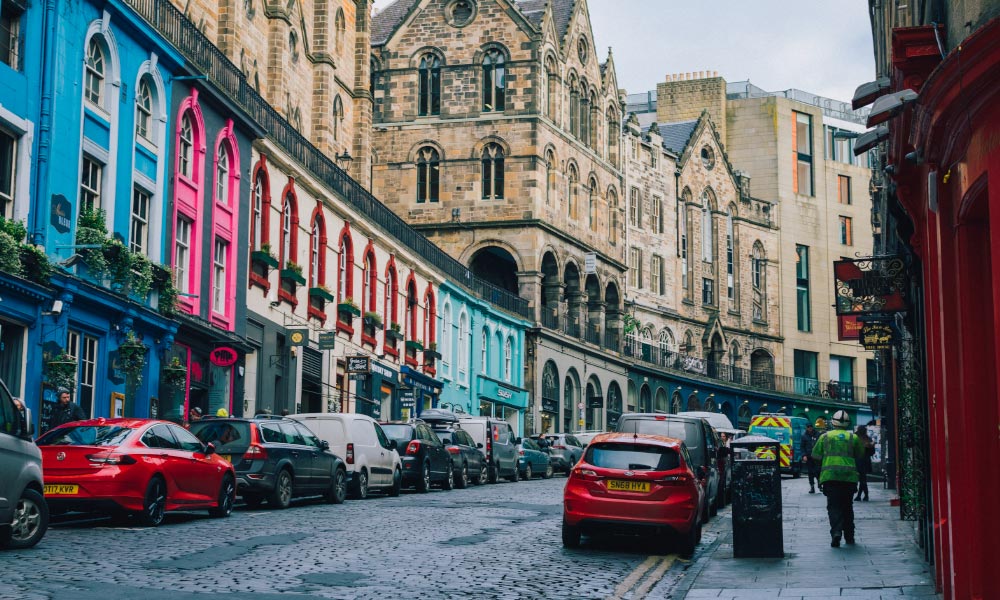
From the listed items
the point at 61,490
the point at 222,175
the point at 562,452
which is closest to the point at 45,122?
the point at 61,490

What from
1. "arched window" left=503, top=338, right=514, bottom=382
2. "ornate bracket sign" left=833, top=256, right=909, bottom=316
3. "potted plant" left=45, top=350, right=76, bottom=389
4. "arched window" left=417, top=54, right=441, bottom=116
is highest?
"arched window" left=417, top=54, right=441, bottom=116

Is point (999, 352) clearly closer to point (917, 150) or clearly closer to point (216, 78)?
point (917, 150)

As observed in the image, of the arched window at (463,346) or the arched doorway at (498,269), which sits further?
the arched doorway at (498,269)

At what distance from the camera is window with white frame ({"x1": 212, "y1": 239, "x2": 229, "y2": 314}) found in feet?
104

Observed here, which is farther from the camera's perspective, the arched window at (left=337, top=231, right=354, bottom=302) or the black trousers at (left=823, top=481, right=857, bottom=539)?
the arched window at (left=337, top=231, right=354, bottom=302)

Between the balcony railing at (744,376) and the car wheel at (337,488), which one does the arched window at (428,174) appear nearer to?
the balcony railing at (744,376)

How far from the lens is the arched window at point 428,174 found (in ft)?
203

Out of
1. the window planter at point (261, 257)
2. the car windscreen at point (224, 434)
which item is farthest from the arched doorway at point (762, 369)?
the car windscreen at point (224, 434)

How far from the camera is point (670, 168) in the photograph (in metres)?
80.2

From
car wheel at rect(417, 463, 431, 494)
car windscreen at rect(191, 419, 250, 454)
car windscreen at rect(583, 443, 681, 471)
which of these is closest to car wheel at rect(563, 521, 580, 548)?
car windscreen at rect(583, 443, 681, 471)

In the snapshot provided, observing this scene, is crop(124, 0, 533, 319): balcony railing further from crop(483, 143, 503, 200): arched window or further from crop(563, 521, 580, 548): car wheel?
crop(563, 521, 580, 548): car wheel

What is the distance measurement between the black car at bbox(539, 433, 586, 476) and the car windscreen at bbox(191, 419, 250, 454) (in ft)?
69.8

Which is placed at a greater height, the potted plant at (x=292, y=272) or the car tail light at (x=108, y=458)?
the potted plant at (x=292, y=272)

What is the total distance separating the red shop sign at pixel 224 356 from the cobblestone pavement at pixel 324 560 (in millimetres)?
Answer: 7651
